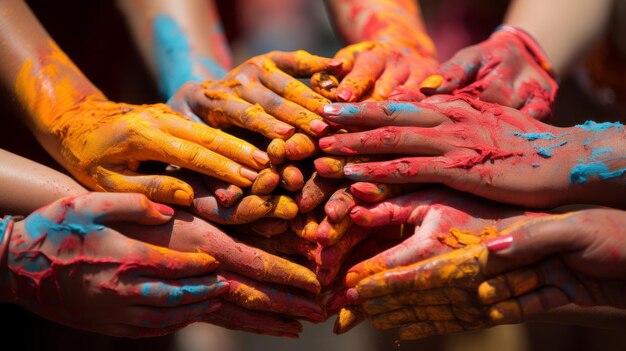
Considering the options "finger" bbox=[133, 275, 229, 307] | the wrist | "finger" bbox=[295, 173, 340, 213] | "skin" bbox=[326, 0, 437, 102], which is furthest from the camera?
the wrist

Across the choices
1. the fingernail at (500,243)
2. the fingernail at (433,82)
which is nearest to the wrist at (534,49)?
the fingernail at (433,82)

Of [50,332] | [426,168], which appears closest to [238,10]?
[50,332]

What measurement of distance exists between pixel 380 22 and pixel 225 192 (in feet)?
2.52

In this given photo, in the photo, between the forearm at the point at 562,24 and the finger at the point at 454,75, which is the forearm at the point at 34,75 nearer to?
the finger at the point at 454,75

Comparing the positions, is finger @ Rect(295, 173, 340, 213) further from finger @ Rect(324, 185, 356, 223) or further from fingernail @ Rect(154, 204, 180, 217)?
fingernail @ Rect(154, 204, 180, 217)

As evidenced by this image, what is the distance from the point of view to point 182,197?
48.1 inches

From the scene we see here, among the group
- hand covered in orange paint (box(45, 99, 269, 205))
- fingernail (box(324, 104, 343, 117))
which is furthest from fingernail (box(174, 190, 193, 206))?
fingernail (box(324, 104, 343, 117))

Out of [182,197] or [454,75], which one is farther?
[454,75]

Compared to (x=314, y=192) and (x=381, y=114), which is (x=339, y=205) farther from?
(x=381, y=114)

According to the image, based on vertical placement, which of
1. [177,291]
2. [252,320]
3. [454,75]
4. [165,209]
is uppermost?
[454,75]

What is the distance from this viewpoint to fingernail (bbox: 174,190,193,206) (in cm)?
122

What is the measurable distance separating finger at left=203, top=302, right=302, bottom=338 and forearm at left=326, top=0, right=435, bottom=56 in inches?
30.2

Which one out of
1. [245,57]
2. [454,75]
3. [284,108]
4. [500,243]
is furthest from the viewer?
[245,57]

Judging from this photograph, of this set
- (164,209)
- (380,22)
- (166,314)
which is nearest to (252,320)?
(166,314)
